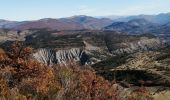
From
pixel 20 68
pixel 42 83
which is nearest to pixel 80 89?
pixel 42 83

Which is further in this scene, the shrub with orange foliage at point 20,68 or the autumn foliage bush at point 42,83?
the shrub with orange foliage at point 20,68

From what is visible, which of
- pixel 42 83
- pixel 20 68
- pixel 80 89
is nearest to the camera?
pixel 42 83

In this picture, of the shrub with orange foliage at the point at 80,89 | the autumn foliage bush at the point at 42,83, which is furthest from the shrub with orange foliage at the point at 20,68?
the shrub with orange foliage at the point at 80,89

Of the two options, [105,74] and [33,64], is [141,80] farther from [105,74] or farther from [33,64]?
[33,64]

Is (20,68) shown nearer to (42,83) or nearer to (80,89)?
(42,83)

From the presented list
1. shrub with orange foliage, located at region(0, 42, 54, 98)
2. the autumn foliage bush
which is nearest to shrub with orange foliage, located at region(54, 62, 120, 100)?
the autumn foliage bush

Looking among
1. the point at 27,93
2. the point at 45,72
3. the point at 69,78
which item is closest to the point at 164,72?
the point at 45,72

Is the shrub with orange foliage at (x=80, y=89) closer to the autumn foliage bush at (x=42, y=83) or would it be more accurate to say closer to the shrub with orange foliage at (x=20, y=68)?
the autumn foliage bush at (x=42, y=83)

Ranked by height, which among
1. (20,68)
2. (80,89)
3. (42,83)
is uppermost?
(42,83)

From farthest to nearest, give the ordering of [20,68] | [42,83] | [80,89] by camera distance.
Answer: [20,68] → [80,89] → [42,83]
